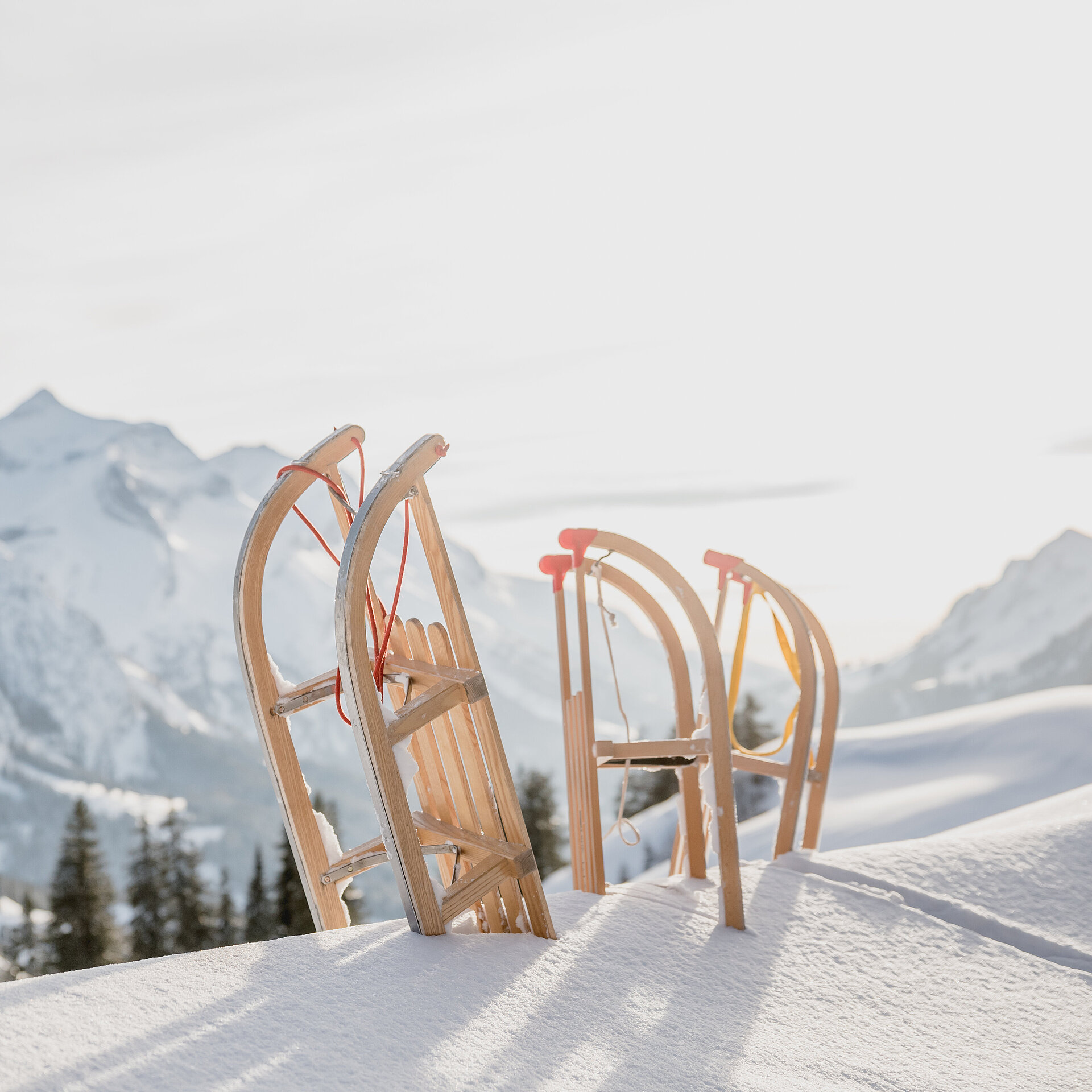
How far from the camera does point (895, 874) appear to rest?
Result: 683 cm

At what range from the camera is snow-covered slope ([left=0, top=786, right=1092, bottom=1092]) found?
3.51 meters

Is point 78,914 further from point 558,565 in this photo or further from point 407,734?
point 407,734

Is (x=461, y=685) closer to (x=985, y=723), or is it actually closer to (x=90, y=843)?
(x=985, y=723)

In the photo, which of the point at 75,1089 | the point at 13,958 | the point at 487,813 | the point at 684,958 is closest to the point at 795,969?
the point at 684,958

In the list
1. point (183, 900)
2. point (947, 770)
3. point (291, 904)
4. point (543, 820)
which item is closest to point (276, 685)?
point (947, 770)

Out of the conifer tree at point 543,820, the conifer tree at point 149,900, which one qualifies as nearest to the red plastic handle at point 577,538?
the conifer tree at point 543,820

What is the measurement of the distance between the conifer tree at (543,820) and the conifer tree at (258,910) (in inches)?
342

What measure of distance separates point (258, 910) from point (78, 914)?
6512 millimetres

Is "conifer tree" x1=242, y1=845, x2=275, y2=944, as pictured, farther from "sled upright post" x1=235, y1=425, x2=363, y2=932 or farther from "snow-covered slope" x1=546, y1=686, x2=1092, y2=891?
"sled upright post" x1=235, y1=425, x2=363, y2=932

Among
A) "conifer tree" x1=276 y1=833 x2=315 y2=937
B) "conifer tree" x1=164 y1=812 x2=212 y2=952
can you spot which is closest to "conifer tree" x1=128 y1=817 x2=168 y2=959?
"conifer tree" x1=164 y1=812 x2=212 y2=952

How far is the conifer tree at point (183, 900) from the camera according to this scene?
102ft

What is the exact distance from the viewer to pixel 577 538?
6.07 metres

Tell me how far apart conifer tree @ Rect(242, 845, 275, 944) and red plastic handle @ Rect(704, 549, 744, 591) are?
91.4ft

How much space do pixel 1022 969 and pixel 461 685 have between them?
378cm
